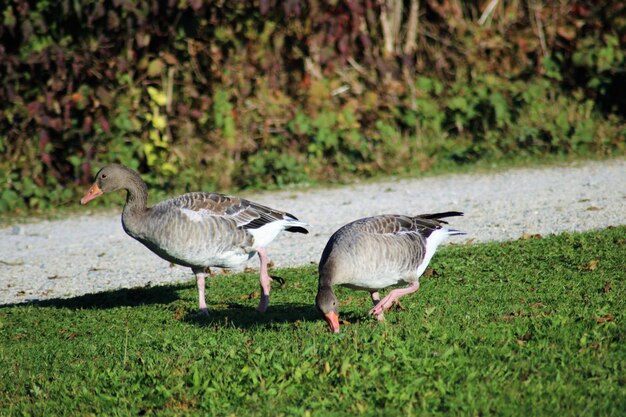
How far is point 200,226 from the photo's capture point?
27.1 ft

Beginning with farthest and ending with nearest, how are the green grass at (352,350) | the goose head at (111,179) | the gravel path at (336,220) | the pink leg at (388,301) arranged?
the gravel path at (336,220) < the goose head at (111,179) < the pink leg at (388,301) < the green grass at (352,350)

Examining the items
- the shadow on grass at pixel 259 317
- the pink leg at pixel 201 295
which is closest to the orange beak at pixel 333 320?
the shadow on grass at pixel 259 317

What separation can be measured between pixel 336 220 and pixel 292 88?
4989 millimetres

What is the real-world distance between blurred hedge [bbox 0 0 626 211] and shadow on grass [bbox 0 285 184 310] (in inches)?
204

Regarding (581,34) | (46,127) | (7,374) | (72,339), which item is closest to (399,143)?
(581,34)

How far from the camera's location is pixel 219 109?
49.7ft

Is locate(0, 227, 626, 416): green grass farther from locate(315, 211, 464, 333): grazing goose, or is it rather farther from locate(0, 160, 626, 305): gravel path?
locate(0, 160, 626, 305): gravel path

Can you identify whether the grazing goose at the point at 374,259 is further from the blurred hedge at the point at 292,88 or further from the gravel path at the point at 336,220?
the blurred hedge at the point at 292,88

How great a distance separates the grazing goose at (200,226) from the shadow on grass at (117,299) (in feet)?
2.09

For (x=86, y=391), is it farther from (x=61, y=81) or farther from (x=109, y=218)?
(x=61, y=81)

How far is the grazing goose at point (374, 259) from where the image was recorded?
22.1 ft

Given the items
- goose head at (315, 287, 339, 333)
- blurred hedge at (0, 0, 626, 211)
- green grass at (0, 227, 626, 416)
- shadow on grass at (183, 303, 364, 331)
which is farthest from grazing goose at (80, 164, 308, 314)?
blurred hedge at (0, 0, 626, 211)

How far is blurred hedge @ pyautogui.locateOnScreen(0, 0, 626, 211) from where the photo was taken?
1393 cm

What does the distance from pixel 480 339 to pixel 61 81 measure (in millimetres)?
9939
